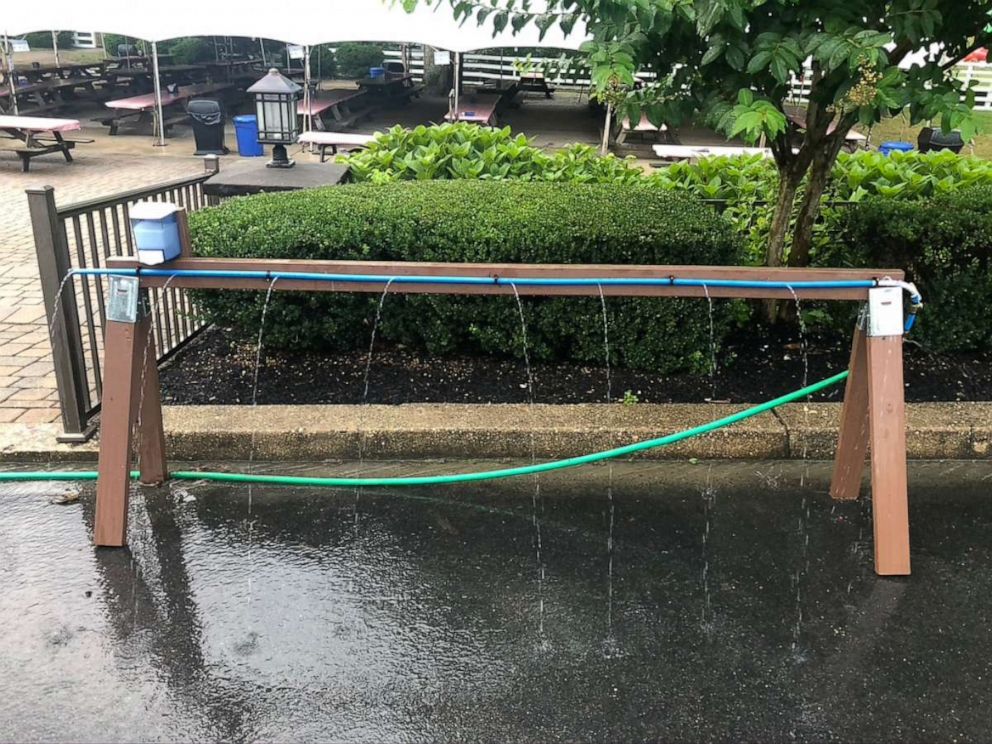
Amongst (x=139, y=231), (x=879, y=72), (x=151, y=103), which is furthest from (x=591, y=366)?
(x=151, y=103)

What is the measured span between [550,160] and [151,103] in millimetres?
13263

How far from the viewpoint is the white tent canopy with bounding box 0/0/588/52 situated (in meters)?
14.3

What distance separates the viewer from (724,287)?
11.6ft

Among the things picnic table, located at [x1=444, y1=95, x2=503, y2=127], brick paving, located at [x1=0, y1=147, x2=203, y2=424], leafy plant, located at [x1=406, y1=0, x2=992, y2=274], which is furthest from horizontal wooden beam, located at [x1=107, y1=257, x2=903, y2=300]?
picnic table, located at [x1=444, y1=95, x2=503, y2=127]

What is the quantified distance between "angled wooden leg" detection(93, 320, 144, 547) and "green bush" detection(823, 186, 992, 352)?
13.8 feet

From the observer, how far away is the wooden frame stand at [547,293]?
11.1ft

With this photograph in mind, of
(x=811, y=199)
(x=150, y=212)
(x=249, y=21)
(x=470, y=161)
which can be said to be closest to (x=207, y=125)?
(x=249, y=21)

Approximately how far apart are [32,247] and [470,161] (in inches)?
181

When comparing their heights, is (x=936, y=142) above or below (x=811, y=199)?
below

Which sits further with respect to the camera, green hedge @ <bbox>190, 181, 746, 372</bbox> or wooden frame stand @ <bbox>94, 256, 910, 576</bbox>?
green hedge @ <bbox>190, 181, 746, 372</bbox>

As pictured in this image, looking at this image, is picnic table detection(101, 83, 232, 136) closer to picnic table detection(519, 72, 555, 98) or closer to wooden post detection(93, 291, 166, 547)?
picnic table detection(519, 72, 555, 98)

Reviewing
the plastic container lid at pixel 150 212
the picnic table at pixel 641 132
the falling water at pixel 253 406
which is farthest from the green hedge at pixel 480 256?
the picnic table at pixel 641 132

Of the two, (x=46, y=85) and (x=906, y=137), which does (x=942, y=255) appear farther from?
(x=46, y=85)

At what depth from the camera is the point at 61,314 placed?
159 inches
